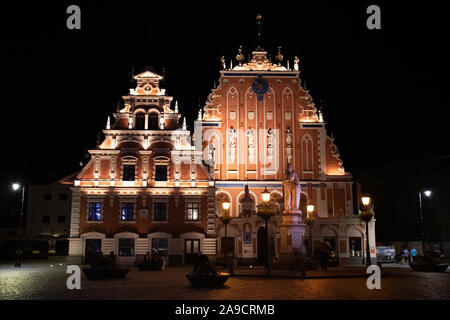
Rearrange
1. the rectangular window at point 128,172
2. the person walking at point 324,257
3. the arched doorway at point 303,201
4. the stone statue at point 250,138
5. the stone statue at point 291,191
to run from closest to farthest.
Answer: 1. the person walking at point 324,257
2. the stone statue at point 291,191
3. the rectangular window at point 128,172
4. the arched doorway at point 303,201
5. the stone statue at point 250,138

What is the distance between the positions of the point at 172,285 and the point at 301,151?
1116 inches

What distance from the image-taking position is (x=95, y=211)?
38.5 meters

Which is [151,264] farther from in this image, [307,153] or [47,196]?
[47,196]

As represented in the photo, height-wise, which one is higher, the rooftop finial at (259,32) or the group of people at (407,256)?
the rooftop finial at (259,32)

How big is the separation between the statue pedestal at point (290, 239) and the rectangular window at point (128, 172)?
16.1 m

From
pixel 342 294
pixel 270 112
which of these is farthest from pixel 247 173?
pixel 342 294

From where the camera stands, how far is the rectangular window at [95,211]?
126 feet

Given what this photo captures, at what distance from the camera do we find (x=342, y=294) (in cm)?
1603

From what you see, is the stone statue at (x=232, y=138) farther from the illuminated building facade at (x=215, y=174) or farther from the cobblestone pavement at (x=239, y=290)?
the cobblestone pavement at (x=239, y=290)

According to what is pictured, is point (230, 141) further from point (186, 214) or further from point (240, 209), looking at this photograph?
point (186, 214)

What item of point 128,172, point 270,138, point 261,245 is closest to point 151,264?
point 128,172

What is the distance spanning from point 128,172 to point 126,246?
602 centimetres

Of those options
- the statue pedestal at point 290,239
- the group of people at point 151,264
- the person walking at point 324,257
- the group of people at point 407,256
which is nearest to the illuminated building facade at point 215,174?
the group of people at point 407,256

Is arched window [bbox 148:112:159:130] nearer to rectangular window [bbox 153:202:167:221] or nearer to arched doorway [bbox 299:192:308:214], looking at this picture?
rectangular window [bbox 153:202:167:221]
